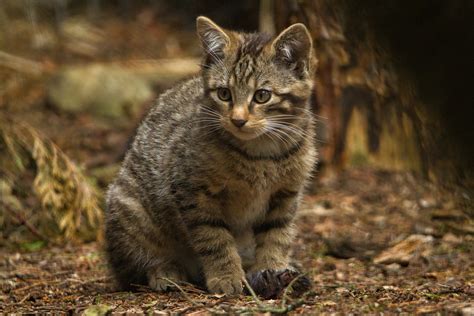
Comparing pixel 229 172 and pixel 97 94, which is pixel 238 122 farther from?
pixel 97 94

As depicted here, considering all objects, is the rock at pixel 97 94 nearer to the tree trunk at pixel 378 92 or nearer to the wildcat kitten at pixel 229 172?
the tree trunk at pixel 378 92

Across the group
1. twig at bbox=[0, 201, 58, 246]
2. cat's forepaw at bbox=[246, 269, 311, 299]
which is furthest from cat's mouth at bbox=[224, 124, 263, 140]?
twig at bbox=[0, 201, 58, 246]

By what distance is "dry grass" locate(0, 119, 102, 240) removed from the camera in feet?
23.9

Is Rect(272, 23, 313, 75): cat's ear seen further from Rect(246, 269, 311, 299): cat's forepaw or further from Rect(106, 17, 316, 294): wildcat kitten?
Rect(246, 269, 311, 299): cat's forepaw

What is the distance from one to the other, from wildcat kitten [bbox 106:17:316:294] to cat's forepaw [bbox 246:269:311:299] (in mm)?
207

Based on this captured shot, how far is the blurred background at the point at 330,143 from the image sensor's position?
358 cm

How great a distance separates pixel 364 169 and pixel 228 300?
493 centimetres

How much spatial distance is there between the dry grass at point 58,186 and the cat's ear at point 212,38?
2.79 m

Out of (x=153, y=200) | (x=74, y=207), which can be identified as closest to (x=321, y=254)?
(x=153, y=200)

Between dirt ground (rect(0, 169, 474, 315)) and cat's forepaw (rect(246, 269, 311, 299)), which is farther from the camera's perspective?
cat's forepaw (rect(246, 269, 311, 299))

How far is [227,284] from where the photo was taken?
4867mm

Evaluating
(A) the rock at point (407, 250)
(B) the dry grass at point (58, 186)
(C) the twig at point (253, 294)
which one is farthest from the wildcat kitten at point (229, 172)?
(B) the dry grass at point (58, 186)

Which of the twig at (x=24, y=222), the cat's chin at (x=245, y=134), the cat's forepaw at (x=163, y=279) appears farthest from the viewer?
the twig at (x=24, y=222)

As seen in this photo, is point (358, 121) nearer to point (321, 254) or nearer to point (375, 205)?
point (375, 205)
